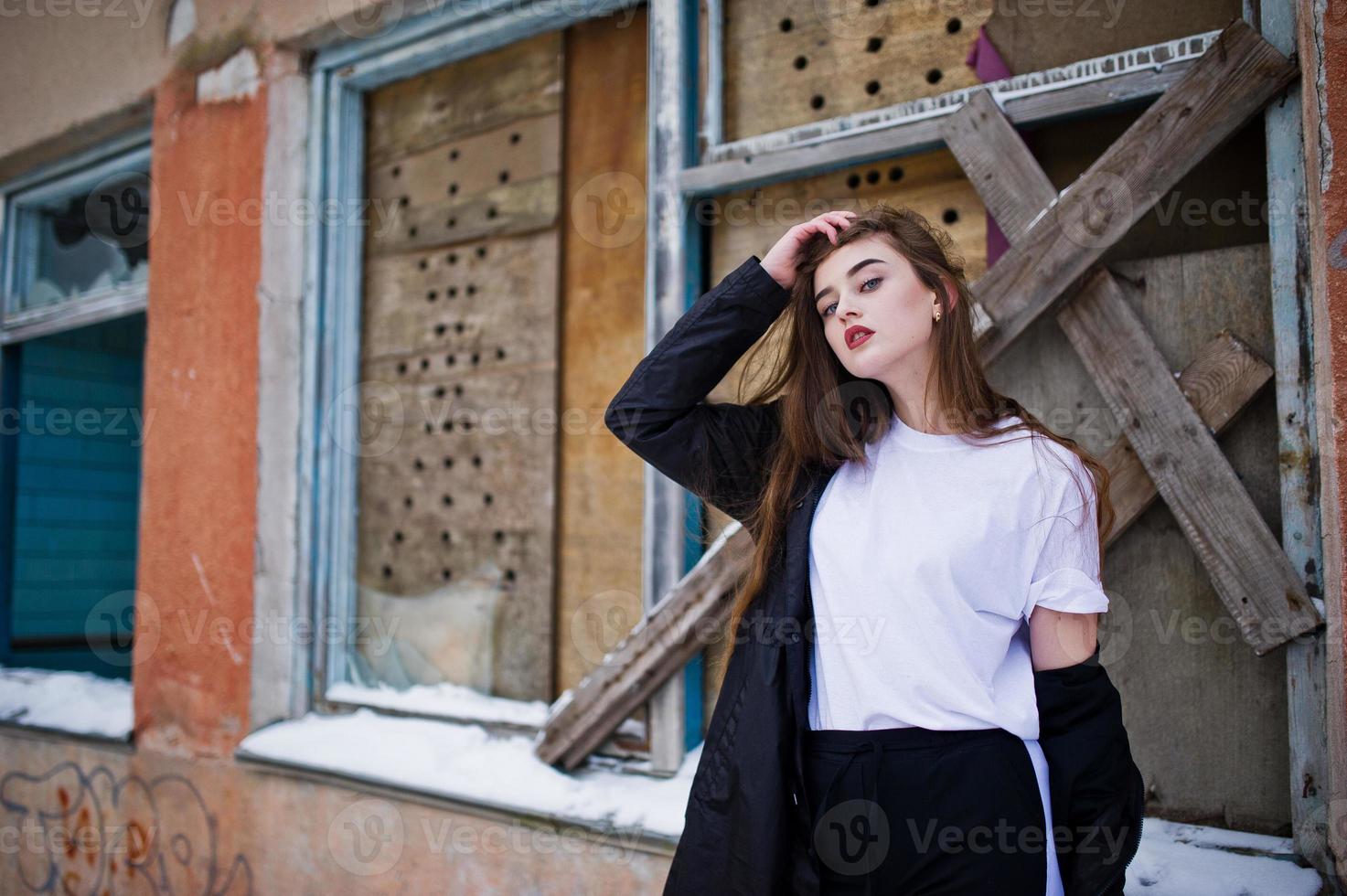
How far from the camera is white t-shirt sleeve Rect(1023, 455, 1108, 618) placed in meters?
1.50

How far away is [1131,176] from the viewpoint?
199cm

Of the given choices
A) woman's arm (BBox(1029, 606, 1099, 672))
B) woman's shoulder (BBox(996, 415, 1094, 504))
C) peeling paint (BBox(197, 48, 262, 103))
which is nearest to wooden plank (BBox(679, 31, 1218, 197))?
woman's shoulder (BBox(996, 415, 1094, 504))

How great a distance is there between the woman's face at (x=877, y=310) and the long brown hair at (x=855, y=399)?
3 cm

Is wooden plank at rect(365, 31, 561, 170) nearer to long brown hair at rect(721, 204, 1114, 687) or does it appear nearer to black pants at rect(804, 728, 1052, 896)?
long brown hair at rect(721, 204, 1114, 687)

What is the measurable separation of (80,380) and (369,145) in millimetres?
3366

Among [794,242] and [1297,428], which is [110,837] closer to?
[794,242]

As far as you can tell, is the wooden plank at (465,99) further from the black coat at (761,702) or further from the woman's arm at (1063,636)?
the woman's arm at (1063,636)

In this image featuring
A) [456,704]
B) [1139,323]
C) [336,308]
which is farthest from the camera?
[336,308]

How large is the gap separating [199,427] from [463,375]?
118 centimetres

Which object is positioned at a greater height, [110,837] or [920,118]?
[920,118]

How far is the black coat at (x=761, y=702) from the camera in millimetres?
1487

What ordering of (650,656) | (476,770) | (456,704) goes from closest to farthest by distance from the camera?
(650,656) → (476,770) → (456,704)

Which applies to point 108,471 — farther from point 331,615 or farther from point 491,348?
point 491,348

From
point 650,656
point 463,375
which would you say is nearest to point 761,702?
point 650,656
